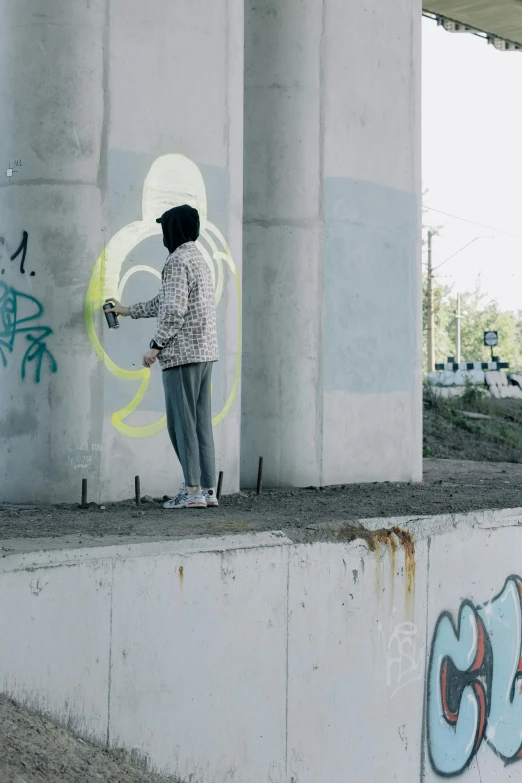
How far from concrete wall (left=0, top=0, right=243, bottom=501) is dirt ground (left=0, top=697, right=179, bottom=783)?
3.11 m

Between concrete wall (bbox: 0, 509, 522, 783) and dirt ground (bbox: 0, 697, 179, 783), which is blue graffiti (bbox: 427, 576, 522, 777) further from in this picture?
dirt ground (bbox: 0, 697, 179, 783)

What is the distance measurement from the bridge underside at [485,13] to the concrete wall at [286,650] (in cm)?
1274

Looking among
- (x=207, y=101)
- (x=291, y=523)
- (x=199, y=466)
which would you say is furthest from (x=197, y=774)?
(x=207, y=101)

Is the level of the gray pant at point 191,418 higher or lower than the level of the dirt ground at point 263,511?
higher

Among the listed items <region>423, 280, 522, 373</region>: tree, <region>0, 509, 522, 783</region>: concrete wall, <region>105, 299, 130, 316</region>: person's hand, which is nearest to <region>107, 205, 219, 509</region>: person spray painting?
<region>105, 299, 130, 316</region>: person's hand

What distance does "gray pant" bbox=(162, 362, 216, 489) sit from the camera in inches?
249

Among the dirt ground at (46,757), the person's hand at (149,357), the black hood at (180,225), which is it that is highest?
the black hood at (180,225)

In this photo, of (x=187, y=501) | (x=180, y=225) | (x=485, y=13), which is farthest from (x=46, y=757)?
(x=485, y=13)

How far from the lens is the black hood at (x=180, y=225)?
20.7 ft

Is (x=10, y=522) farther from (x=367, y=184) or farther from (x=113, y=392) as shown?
(x=367, y=184)

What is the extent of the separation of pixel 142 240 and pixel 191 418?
150 centimetres

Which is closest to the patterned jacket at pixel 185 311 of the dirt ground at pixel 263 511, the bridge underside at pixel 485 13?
the dirt ground at pixel 263 511

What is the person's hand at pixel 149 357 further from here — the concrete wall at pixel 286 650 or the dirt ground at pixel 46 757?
the dirt ground at pixel 46 757

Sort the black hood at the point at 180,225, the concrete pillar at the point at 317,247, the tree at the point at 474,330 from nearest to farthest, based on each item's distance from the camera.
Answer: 1. the black hood at the point at 180,225
2. the concrete pillar at the point at 317,247
3. the tree at the point at 474,330
